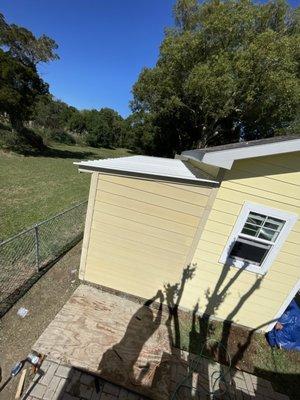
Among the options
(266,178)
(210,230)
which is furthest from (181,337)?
(266,178)

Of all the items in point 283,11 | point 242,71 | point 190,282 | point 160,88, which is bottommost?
point 190,282

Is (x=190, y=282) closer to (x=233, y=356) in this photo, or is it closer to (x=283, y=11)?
(x=233, y=356)

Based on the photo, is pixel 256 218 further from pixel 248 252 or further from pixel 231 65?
pixel 231 65

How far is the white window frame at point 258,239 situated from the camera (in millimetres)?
4070

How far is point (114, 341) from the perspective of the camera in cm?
427

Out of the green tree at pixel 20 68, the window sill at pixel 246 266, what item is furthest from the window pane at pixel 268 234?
the green tree at pixel 20 68

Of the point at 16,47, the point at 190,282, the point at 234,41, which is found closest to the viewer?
→ the point at 190,282

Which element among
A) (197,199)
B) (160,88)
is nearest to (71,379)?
(197,199)

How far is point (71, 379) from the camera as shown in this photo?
3.54 meters

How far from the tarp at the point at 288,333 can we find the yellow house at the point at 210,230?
0.86 ft

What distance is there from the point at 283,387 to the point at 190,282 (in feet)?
7.94

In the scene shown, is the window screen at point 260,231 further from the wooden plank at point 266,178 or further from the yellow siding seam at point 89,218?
the yellow siding seam at point 89,218

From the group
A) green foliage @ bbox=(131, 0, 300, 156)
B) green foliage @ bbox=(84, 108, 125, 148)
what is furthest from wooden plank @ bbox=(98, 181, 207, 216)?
→ green foliage @ bbox=(84, 108, 125, 148)

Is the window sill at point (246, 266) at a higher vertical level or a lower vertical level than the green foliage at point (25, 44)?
lower
